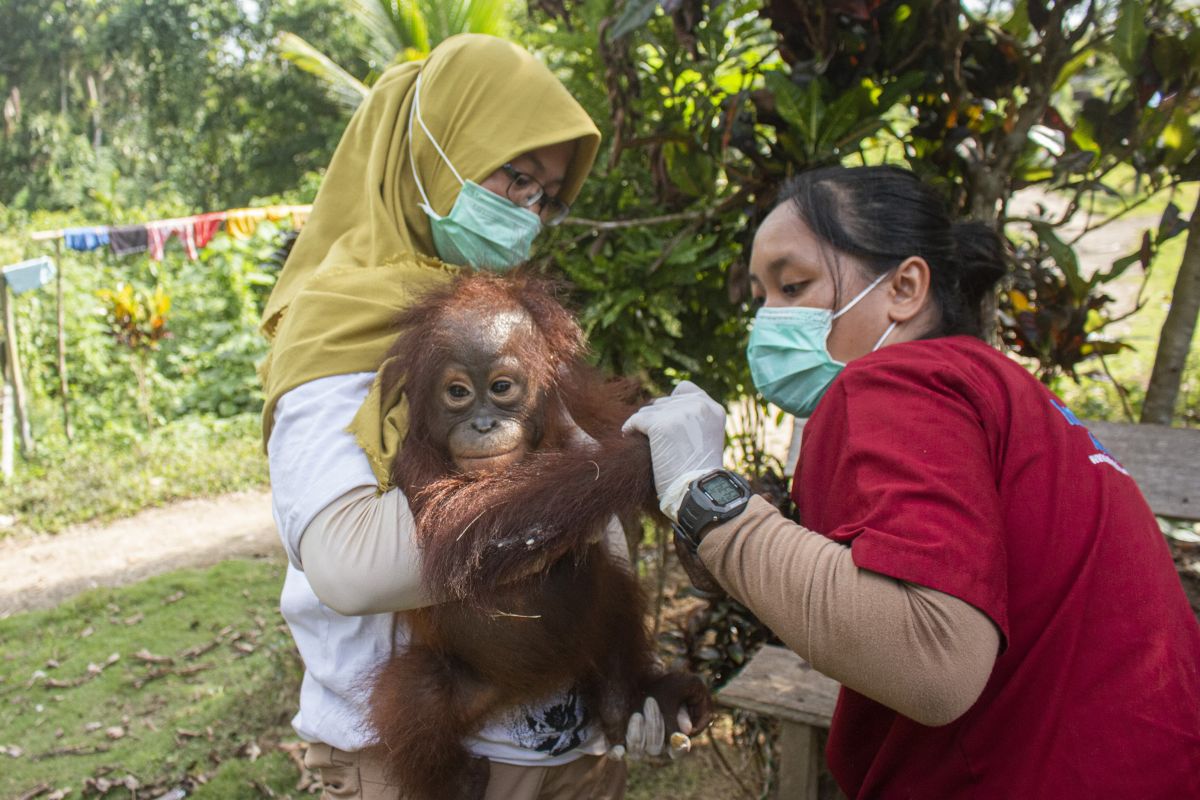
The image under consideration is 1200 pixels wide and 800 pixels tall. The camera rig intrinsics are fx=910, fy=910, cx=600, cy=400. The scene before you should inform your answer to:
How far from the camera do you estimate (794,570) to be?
1247 mm

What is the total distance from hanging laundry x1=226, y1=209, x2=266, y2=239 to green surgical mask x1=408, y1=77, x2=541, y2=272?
35.8 feet

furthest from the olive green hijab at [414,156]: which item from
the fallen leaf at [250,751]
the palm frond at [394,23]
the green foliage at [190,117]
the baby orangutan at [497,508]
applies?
the green foliage at [190,117]

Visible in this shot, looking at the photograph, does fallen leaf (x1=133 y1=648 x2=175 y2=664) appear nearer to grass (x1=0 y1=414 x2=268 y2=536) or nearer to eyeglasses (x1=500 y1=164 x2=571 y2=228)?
grass (x1=0 y1=414 x2=268 y2=536)

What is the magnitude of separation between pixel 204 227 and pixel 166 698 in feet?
28.0

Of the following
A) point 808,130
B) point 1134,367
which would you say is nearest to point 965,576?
point 808,130

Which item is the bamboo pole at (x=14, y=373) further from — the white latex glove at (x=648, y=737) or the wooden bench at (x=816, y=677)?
the white latex glove at (x=648, y=737)

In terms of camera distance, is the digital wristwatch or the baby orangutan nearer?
the digital wristwatch

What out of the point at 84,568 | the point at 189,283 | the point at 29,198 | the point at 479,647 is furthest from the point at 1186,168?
the point at 29,198

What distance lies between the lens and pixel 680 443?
58.6 inches

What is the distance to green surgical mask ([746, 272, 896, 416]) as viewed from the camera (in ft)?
5.71

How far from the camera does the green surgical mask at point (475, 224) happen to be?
192 centimetres

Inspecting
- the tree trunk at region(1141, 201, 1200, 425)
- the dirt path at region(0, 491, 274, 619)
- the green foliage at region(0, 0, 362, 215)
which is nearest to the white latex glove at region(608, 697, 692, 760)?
the tree trunk at region(1141, 201, 1200, 425)

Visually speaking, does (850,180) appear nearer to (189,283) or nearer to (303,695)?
(303,695)

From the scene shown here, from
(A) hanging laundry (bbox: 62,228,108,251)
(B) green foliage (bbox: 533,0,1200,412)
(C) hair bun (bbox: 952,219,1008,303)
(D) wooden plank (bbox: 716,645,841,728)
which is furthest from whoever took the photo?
(A) hanging laundry (bbox: 62,228,108,251)
